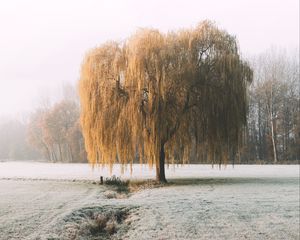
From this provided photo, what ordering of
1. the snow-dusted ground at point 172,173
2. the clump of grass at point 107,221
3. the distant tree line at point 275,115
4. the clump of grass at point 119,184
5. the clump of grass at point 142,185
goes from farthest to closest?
the distant tree line at point 275,115 → the snow-dusted ground at point 172,173 → the clump of grass at point 119,184 → the clump of grass at point 142,185 → the clump of grass at point 107,221

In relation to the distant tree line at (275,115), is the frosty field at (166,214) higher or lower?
lower

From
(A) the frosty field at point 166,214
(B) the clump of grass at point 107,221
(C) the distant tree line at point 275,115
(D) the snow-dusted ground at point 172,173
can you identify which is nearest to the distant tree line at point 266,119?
(C) the distant tree line at point 275,115

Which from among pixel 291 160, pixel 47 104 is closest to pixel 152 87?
pixel 291 160

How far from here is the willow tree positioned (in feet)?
62.4

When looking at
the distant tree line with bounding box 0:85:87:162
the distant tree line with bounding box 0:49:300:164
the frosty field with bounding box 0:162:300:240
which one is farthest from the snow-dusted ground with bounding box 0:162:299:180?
the distant tree line with bounding box 0:85:87:162

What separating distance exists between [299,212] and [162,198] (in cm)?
486

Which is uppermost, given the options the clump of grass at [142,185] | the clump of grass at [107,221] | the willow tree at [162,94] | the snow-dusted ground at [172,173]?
the willow tree at [162,94]

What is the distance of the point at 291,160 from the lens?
42.1 meters

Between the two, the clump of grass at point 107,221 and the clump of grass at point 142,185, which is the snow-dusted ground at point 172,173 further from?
the clump of grass at point 107,221

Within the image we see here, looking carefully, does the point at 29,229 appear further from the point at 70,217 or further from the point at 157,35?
the point at 157,35

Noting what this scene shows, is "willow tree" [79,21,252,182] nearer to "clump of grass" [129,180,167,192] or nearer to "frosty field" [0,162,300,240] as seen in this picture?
"clump of grass" [129,180,167,192]

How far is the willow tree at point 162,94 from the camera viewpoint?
1903cm

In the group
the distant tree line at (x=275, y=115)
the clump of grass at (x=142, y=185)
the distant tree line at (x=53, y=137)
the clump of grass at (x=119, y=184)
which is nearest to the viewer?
the clump of grass at (x=142, y=185)

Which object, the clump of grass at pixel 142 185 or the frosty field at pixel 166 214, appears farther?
the clump of grass at pixel 142 185
